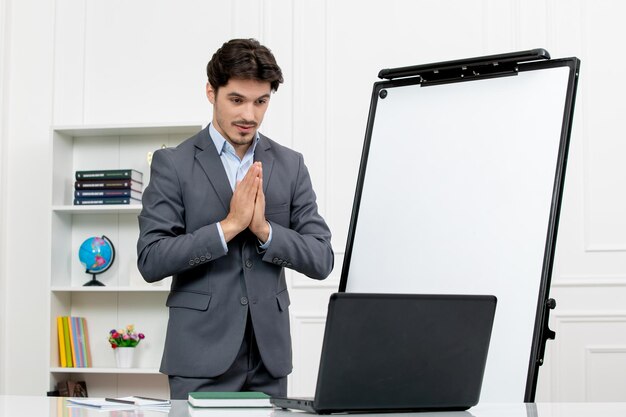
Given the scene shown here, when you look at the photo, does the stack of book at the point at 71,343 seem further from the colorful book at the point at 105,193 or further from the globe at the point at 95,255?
the colorful book at the point at 105,193

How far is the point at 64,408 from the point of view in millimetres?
1387

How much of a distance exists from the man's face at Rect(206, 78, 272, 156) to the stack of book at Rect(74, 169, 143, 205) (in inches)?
72.8

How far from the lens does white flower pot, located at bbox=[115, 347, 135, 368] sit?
3.88 meters

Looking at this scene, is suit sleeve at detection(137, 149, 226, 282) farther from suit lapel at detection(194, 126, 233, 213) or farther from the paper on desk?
the paper on desk

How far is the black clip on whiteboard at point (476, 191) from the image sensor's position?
197cm

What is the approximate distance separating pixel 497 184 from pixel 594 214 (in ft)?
5.95

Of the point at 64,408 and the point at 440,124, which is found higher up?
the point at 440,124

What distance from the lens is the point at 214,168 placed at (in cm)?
216

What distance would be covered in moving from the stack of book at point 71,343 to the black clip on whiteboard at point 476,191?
204 centimetres

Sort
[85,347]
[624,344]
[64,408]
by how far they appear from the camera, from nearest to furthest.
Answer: [64,408], [624,344], [85,347]

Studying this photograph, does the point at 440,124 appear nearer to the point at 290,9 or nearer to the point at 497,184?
the point at 497,184

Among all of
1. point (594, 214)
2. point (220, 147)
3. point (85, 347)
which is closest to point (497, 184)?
point (220, 147)

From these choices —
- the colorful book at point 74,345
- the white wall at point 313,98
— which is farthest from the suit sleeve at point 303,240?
the colorful book at point 74,345

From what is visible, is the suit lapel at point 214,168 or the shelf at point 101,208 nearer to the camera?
the suit lapel at point 214,168
